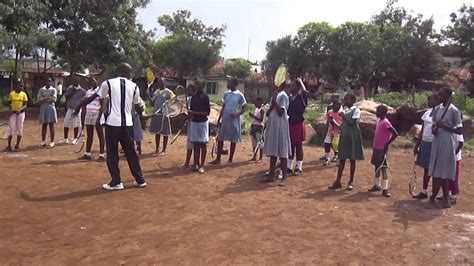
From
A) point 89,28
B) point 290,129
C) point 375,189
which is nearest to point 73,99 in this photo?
point 290,129

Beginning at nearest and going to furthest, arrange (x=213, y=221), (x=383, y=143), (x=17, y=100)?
(x=213, y=221) < (x=383, y=143) < (x=17, y=100)

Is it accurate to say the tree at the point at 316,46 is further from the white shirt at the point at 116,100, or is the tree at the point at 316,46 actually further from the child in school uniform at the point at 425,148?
the white shirt at the point at 116,100

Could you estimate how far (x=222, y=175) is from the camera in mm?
8992

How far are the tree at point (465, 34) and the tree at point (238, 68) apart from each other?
71.3ft

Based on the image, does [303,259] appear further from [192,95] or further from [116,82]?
[192,95]

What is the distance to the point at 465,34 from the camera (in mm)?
39625

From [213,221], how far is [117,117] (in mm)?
2318

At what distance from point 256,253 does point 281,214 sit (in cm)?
156

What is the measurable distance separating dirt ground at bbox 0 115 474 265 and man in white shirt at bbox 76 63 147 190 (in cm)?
44

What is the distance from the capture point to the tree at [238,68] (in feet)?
179

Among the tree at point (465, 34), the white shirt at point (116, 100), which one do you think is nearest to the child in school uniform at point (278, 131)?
the white shirt at point (116, 100)

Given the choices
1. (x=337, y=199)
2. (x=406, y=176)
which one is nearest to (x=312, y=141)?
(x=406, y=176)

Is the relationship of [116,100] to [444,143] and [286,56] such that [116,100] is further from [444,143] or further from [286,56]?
[286,56]

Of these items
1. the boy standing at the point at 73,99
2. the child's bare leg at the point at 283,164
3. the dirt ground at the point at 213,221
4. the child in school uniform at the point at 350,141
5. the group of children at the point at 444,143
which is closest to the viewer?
the dirt ground at the point at 213,221
